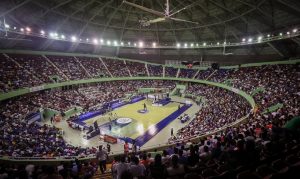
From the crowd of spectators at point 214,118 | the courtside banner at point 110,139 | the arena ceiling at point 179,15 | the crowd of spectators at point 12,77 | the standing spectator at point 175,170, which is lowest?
the courtside banner at point 110,139

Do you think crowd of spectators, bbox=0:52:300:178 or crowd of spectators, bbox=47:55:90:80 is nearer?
crowd of spectators, bbox=0:52:300:178

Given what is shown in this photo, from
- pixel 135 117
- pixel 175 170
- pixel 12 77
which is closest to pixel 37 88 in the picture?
pixel 12 77

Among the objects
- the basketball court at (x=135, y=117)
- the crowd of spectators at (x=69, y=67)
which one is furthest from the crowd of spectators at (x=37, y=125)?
the basketball court at (x=135, y=117)

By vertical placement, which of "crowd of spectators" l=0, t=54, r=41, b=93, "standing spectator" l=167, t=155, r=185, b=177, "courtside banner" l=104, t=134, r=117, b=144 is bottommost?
"courtside banner" l=104, t=134, r=117, b=144

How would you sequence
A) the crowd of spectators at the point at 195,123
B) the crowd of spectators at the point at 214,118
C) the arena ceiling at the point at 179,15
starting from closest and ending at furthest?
the crowd of spectators at the point at 195,123 < the crowd of spectators at the point at 214,118 < the arena ceiling at the point at 179,15

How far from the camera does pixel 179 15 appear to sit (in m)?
45.9

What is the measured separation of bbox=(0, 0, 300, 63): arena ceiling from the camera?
3159 centimetres

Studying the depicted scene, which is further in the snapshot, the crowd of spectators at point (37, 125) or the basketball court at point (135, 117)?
the basketball court at point (135, 117)

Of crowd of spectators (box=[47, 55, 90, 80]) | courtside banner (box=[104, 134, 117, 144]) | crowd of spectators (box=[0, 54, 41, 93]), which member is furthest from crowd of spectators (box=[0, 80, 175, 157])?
courtside banner (box=[104, 134, 117, 144])

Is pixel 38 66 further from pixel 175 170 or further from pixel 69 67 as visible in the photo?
pixel 175 170

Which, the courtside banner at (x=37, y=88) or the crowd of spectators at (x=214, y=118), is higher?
the courtside banner at (x=37, y=88)

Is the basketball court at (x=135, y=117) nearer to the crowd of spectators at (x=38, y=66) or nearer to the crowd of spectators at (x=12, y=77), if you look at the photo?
the crowd of spectators at (x=12, y=77)

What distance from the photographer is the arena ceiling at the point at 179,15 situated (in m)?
31.6

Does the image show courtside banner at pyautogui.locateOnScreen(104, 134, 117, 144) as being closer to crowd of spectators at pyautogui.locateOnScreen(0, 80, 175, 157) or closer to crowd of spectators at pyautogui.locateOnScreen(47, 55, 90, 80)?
crowd of spectators at pyautogui.locateOnScreen(0, 80, 175, 157)
